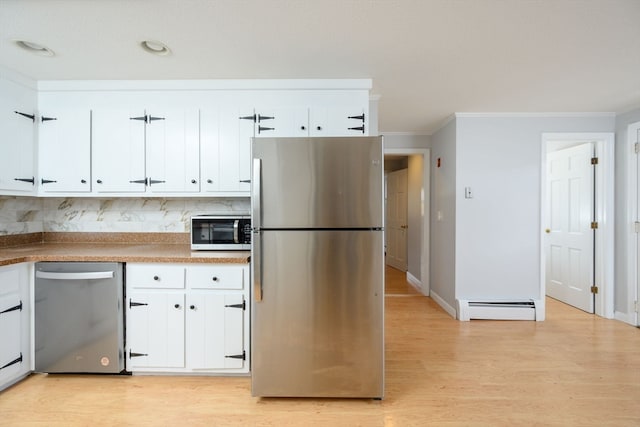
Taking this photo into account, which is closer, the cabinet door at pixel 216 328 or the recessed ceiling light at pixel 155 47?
the recessed ceiling light at pixel 155 47

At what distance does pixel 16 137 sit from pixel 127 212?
3.10 ft

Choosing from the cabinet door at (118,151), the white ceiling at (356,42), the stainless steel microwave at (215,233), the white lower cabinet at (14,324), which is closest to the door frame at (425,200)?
the white ceiling at (356,42)

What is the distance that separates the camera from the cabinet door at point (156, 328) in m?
2.20

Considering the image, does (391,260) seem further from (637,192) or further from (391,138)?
(637,192)

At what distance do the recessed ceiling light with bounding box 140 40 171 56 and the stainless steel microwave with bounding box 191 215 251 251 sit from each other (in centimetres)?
Result: 119

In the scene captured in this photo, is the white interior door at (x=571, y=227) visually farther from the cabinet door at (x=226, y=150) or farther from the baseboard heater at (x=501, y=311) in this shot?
the cabinet door at (x=226, y=150)

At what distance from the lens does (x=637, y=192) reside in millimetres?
3256

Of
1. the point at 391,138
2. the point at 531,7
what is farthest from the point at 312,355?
the point at 391,138

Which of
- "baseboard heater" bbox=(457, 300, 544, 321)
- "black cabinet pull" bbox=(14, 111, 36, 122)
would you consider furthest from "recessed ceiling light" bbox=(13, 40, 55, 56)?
"baseboard heater" bbox=(457, 300, 544, 321)

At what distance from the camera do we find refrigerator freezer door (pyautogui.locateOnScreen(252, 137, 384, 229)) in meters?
1.89

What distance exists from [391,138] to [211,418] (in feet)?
12.4

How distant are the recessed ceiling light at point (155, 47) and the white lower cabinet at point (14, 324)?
1736 millimetres

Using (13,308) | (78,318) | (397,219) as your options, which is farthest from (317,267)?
(397,219)

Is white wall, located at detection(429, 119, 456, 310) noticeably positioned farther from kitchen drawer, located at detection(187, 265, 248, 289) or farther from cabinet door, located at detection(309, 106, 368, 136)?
kitchen drawer, located at detection(187, 265, 248, 289)
